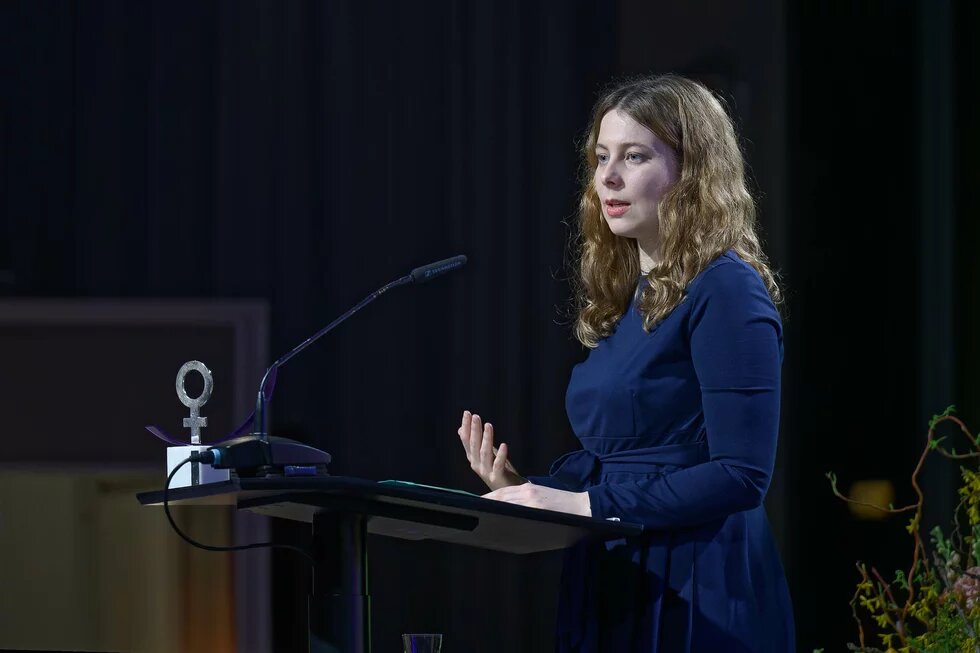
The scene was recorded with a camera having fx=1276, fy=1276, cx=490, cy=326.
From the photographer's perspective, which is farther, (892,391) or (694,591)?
(892,391)

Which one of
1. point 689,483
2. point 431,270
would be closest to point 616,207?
point 431,270

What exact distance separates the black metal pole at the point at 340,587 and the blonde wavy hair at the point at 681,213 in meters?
0.55

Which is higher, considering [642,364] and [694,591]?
[642,364]

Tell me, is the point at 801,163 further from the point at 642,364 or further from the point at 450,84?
the point at 642,364

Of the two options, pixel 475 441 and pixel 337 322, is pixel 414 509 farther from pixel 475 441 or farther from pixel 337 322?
pixel 475 441

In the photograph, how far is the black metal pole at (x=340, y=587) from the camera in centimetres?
132

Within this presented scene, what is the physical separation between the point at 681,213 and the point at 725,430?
1.15ft

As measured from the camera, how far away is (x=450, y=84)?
11.1 ft

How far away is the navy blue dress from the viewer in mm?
1553

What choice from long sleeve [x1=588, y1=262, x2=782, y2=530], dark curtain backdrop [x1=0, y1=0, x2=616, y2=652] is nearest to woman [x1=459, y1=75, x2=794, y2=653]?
long sleeve [x1=588, y1=262, x2=782, y2=530]

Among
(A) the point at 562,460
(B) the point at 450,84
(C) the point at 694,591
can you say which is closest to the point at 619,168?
(A) the point at 562,460

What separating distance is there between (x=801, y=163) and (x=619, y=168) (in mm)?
1713

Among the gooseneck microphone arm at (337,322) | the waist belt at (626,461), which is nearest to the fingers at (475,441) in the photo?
the waist belt at (626,461)

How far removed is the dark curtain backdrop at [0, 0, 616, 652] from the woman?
58.3 inches
